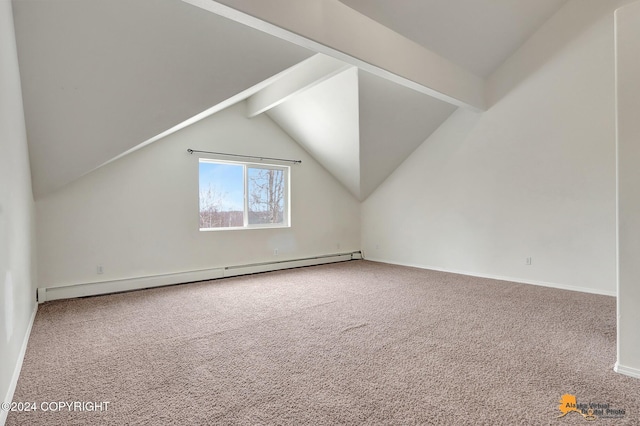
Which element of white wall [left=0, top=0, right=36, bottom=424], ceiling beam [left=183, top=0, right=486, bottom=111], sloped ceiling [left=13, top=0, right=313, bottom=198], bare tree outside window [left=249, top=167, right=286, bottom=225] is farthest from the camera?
bare tree outside window [left=249, top=167, right=286, bottom=225]

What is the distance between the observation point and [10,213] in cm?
202

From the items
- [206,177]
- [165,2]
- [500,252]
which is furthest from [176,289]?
[500,252]

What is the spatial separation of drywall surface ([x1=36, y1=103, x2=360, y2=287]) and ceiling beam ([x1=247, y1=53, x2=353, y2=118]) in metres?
0.52

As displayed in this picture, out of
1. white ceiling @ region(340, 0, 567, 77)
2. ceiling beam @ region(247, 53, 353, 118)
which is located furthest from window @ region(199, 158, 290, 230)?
white ceiling @ region(340, 0, 567, 77)

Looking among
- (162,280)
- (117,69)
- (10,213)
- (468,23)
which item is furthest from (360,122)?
(10,213)

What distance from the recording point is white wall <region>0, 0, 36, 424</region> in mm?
1691

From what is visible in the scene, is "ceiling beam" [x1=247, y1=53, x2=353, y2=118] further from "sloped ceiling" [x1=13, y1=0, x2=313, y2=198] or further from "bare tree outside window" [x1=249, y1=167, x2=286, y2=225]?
"bare tree outside window" [x1=249, y1=167, x2=286, y2=225]

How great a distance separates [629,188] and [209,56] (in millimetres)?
3201

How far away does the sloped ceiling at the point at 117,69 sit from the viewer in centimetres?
205

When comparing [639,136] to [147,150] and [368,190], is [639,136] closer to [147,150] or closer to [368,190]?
[368,190]

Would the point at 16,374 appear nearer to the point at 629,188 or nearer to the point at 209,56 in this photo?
the point at 209,56

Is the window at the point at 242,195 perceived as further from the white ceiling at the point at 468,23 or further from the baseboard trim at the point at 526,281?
the white ceiling at the point at 468,23

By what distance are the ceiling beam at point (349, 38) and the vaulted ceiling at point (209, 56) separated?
1 cm

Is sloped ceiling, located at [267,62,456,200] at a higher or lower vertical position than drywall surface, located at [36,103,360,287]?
higher
